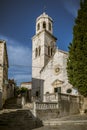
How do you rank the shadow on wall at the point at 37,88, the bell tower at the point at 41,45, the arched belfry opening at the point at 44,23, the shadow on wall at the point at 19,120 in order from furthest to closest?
the arched belfry opening at the point at 44,23
the bell tower at the point at 41,45
the shadow on wall at the point at 37,88
the shadow on wall at the point at 19,120

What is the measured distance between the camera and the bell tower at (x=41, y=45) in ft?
115

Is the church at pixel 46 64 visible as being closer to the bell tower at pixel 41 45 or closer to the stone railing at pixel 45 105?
the bell tower at pixel 41 45

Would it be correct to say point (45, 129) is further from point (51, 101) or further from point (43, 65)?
point (43, 65)

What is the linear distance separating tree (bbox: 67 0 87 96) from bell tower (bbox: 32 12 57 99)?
10917 millimetres

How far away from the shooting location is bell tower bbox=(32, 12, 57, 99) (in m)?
35.0

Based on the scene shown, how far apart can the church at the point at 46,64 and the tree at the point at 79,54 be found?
5173 mm

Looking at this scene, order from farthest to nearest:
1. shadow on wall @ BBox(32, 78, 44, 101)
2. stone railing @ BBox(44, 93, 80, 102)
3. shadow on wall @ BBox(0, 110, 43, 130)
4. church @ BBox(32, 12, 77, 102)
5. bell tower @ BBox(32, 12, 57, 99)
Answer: bell tower @ BBox(32, 12, 57, 99) → shadow on wall @ BBox(32, 78, 44, 101) → church @ BBox(32, 12, 77, 102) → stone railing @ BBox(44, 93, 80, 102) → shadow on wall @ BBox(0, 110, 43, 130)

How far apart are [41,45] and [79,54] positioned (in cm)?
1355

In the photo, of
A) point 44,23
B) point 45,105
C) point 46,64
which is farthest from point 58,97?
point 44,23

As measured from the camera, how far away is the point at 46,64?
111 ft

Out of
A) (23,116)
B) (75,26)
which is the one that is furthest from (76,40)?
(23,116)

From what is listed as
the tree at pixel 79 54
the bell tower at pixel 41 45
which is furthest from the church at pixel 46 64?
the tree at pixel 79 54

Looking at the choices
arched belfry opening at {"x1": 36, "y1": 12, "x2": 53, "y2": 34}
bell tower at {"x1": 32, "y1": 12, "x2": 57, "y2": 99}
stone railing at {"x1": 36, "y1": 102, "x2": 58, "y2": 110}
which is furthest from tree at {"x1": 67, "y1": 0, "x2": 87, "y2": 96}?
arched belfry opening at {"x1": 36, "y1": 12, "x2": 53, "y2": 34}

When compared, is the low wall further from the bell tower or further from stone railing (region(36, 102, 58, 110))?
the bell tower
